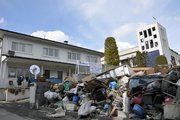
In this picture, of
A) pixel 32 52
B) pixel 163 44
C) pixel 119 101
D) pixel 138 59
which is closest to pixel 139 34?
pixel 163 44

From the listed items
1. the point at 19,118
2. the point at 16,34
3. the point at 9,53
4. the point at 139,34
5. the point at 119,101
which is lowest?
the point at 19,118

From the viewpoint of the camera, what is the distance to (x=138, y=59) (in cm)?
4706

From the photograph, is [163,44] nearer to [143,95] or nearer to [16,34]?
[16,34]

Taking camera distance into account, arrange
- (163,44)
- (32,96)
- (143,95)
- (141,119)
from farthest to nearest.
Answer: (163,44), (32,96), (143,95), (141,119)

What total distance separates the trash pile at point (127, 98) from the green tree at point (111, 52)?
773 inches

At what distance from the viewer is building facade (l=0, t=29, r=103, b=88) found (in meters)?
23.7

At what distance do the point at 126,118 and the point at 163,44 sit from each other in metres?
67.5

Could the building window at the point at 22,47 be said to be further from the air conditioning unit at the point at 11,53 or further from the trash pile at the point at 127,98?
the trash pile at the point at 127,98

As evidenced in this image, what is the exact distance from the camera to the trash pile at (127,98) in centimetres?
860

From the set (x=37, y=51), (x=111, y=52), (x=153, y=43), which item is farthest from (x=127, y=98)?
(x=153, y=43)

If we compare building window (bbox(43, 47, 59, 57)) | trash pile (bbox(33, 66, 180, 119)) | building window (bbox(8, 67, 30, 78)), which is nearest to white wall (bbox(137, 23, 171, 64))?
building window (bbox(43, 47, 59, 57))

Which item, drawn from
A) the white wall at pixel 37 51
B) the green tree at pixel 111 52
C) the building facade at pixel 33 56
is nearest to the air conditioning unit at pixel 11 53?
the building facade at pixel 33 56

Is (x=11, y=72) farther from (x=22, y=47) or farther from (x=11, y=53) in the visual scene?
(x=22, y=47)

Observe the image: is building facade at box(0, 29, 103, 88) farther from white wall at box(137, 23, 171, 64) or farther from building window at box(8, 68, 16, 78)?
white wall at box(137, 23, 171, 64)
